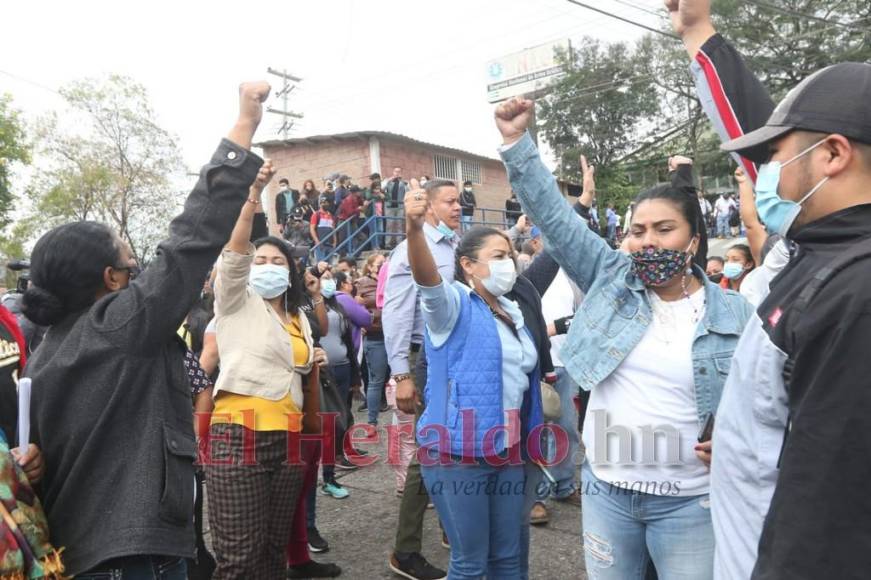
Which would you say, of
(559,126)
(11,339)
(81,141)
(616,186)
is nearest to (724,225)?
(616,186)

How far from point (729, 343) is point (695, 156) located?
31079 mm

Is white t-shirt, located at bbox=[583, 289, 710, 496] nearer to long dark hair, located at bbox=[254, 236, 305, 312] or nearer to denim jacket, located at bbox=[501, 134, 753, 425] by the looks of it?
denim jacket, located at bbox=[501, 134, 753, 425]

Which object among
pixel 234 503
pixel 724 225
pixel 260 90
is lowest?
pixel 234 503

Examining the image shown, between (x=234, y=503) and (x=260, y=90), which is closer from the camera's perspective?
(x=260, y=90)

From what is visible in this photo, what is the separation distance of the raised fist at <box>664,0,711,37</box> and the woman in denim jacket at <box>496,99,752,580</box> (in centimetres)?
55

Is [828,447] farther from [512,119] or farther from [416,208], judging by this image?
[416,208]

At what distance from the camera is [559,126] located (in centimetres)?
3281

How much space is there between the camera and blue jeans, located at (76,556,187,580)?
182cm

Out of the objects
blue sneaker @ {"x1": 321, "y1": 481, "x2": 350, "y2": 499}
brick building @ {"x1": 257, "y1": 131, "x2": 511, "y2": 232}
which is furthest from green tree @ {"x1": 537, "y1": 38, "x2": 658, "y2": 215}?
blue sneaker @ {"x1": 321, "y1": 481, "x2": 350, "y2": 499}

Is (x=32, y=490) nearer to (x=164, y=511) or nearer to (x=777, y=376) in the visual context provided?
(x=164, y=511)

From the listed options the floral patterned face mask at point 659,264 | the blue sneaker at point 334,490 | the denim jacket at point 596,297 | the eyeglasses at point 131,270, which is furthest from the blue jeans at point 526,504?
the blue sneaker at point 334,490

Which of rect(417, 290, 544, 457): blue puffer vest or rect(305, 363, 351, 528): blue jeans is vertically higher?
rect(417, 290, 544, 457): blue puffer vest

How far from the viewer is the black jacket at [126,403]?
181 centimetres

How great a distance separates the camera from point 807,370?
A: 3.85 ft
